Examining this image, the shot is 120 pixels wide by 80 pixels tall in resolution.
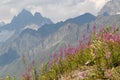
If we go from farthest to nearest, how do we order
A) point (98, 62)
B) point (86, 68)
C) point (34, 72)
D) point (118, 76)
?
point (34, 72)
point (86, 68)
point (98, 62)
point (118, 76)

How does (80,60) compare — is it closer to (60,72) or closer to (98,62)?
(60,72)

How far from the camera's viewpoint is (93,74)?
1019 centimetres

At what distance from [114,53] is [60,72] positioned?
8.19 feet

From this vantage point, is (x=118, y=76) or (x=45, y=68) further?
(x=45, y=68)

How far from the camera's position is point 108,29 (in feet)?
42.3

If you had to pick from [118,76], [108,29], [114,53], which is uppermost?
[108,29]

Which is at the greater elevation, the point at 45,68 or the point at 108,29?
the point at 108,29

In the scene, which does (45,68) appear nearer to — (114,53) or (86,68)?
(86,68)

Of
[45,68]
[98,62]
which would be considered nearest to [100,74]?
[98,62]

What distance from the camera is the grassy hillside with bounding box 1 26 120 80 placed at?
11.6 meters

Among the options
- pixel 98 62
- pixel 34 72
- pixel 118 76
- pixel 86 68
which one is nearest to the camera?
pixel 118 76

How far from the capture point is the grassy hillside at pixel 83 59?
1162 cm

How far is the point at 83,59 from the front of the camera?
1323 cm

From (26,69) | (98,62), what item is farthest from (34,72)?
(98,62)
